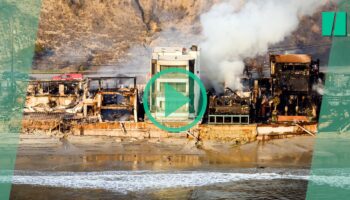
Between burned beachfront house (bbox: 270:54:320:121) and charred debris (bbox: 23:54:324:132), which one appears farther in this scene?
burned beachfront house (bbox: 270:54:320:121)

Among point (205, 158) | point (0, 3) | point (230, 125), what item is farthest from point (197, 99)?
point (0, 3)

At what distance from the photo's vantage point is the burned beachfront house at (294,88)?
88.3 ft

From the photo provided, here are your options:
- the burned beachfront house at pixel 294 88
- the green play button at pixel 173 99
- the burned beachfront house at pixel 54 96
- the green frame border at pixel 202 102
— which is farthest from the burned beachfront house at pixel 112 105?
the burned beachfront house at pixel 294 88

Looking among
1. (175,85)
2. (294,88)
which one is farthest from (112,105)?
(294,88)

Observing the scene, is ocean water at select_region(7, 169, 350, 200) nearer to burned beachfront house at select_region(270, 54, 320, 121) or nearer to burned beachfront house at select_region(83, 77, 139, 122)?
burned beachfront house at select_region(83, 77, 139, 122)

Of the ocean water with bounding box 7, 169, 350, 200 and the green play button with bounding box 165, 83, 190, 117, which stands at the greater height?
the green play button with bounding box 165, 83, 190, 117

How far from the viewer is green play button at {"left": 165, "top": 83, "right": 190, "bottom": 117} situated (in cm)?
2569

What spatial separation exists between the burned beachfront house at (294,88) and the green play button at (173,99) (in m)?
3.46

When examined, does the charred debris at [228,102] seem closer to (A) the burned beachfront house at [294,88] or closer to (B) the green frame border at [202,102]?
(A) the burned beachfront house at [294,88]

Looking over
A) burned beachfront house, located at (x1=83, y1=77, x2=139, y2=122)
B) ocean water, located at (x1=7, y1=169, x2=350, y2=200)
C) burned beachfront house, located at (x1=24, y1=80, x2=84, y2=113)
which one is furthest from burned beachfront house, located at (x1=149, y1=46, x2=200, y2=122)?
ocean water, located at (x1=7, y1=169, x2=350, y2=200)

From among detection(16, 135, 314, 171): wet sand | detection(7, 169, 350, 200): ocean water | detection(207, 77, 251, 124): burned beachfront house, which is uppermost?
detection(207, 77, 251, 124): burned beachfront house

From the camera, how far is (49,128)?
84.1 feet

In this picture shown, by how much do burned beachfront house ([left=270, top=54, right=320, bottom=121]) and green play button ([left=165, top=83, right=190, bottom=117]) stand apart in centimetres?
346

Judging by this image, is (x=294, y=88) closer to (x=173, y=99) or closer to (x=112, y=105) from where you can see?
(x=173, y=99)
